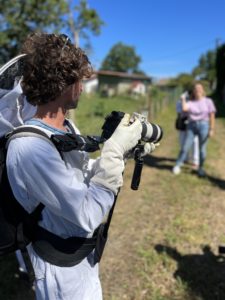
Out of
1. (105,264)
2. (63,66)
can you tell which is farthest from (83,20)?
(63,66)

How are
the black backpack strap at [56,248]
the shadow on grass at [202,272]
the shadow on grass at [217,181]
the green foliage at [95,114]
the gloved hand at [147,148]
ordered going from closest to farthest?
1. the black backpack strap at [56,248]
2. the gloved hand at [147,148]
3. the shadow on grass at [202,272]
4. the shadow on grass at [217,181]
5. the green foliage at [95,114]

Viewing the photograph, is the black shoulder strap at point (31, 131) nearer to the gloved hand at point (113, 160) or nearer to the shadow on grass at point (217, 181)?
the gloved hand at point (113, 160)

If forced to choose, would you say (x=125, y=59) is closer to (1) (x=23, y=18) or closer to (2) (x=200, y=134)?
(1) (x=23, y=18)

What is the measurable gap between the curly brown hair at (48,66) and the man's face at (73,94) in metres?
0.03

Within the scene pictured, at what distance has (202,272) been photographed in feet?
11.9

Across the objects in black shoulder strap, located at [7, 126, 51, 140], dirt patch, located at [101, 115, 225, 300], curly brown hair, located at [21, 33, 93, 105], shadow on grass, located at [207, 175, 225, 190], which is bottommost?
dirt patch, located at [101, 115, 225, 300]

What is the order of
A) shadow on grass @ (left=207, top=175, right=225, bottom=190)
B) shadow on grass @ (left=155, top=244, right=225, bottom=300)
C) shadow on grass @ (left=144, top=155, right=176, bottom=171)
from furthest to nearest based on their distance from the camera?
shadow on grass @ (left=144, top=155, right=176, bottom=171) → shadow on grass @ (left=207, top=175, right=225, bottom=190) → shadow on grass @ (left=155, top=244, right=225, bottom=300)

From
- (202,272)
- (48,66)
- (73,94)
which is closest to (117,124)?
(73,94)

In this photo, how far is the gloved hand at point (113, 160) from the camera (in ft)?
5.25

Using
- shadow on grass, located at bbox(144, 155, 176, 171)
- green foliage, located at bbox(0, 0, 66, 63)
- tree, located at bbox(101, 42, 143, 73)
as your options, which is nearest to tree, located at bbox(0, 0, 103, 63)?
green foliage, located at bbox(0, 0, 66, 63)

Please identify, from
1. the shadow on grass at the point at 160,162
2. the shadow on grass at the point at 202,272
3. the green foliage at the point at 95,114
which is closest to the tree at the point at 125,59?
the green foliage at the point at 95,114

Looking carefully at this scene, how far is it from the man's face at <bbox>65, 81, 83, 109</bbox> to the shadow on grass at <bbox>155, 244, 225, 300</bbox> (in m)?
2.32

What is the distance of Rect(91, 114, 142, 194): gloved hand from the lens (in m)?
1.60

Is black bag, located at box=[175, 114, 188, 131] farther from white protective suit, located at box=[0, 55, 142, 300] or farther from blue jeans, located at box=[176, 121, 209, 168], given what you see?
white protective suit, located at box=[0, 55, 142, 300]
